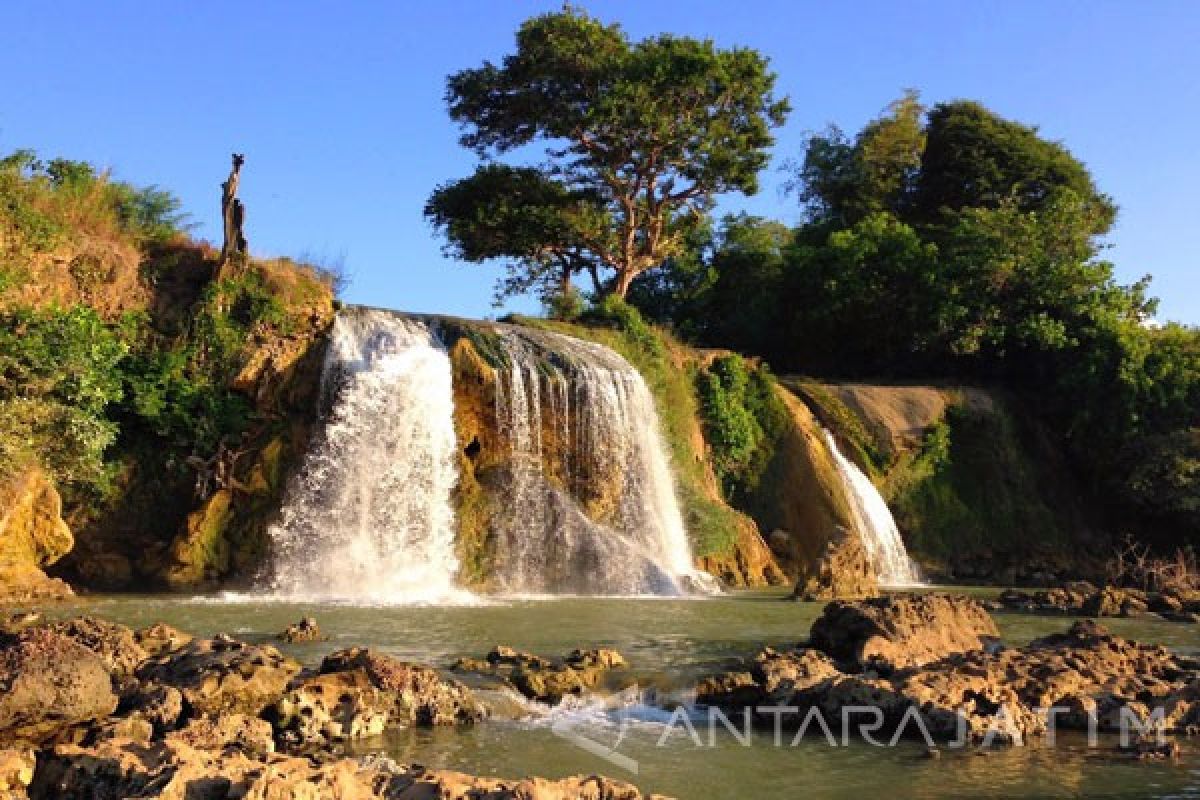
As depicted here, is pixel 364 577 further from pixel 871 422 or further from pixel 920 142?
pixel 920 142

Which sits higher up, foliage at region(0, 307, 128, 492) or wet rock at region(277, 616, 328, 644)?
foliage at region(0, 307, 128, 492)

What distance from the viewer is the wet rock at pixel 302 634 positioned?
11.3 m

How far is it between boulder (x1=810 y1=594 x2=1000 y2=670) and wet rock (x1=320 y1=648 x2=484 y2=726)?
3862mm

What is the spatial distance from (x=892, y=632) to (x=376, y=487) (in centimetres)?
1050

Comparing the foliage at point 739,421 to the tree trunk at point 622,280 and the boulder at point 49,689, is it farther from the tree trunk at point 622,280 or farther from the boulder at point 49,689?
the boulder at point 49,689

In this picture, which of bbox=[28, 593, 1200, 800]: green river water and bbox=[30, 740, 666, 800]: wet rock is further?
bbox=[28, 593, 1200, 800]: green river water

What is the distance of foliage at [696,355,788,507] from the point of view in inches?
998

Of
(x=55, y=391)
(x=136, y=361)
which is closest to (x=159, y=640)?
(x=55, y=391)

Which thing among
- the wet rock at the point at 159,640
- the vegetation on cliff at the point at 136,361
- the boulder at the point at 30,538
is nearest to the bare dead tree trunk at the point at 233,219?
the vegetation on cliff at the point at 136,361

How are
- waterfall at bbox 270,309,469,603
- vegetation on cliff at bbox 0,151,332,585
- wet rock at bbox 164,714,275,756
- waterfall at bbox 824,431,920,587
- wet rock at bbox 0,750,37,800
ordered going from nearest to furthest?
wet rock at bbox 0,750,37,800
wet rock at bbox 164,714,275,756
vegetation on cliff at bbox 0,151,332,585
waterfall at bbox 270,309,469,603
waterfall at bbox 824,431,920,587

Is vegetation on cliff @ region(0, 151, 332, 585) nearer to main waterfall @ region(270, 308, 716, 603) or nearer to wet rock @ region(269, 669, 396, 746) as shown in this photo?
main waterfall @ region(270, 308, 716, 603)

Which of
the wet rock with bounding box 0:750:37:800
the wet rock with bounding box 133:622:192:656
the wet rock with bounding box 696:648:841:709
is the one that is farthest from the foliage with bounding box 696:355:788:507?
the wet rock with bounding box 0:750:37:800

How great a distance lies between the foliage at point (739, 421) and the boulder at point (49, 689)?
1881 cm

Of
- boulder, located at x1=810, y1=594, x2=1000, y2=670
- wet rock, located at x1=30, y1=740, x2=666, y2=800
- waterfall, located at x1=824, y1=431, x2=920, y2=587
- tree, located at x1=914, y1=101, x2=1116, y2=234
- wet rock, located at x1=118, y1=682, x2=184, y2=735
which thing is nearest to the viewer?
wet rock, located at x1=30, y1=740, x2=666, y2=800
